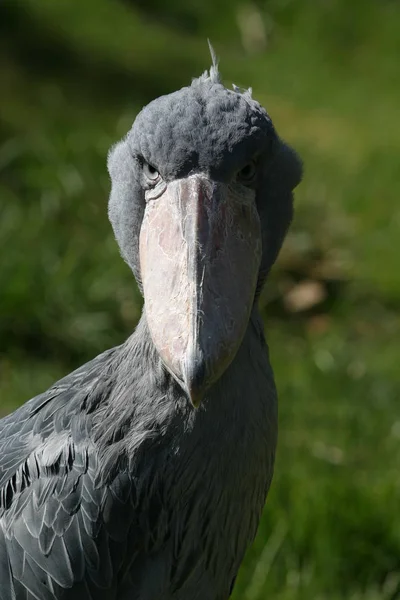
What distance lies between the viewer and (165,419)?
1824 millimetres

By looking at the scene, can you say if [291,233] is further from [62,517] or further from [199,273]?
[199,273]

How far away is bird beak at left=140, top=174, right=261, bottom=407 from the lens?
1503 mm

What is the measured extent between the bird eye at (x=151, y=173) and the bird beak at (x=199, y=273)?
0.12 ft

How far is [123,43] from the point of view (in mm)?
6051

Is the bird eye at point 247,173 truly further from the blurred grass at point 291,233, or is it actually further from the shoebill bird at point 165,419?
the blurred grass at point 291,233

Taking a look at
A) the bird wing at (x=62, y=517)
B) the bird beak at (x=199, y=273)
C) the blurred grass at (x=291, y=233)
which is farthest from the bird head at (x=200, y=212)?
the blurred grass at (x=291, y=233)

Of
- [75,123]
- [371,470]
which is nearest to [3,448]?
[371,470]

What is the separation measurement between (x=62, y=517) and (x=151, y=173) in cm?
63

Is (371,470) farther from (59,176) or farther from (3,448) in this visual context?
(59,176)

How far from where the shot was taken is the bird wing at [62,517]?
73.7 inches

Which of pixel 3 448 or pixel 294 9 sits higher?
pixel 294 9

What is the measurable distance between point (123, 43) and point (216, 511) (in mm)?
4539

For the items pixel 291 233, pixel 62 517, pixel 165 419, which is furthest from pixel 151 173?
pixel 291 233

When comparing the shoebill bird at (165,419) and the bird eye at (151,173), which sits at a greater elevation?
the bird eye at (151,173)
